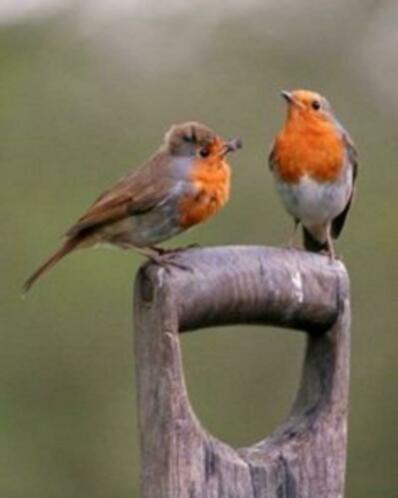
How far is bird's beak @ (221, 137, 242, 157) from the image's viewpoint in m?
6.52

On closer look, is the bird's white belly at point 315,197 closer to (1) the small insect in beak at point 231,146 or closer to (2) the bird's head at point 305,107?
(2) the bird's head at point 305,107

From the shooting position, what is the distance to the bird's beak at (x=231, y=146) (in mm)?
6516

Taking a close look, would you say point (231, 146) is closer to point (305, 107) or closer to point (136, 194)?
point (136, 194)

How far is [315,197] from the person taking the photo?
8.87m

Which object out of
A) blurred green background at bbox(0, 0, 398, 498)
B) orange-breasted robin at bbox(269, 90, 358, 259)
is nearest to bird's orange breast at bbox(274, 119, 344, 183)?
orange-breasted robin at bbox(269, 90, 358, 259)

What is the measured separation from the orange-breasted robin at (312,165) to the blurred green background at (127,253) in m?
4.04

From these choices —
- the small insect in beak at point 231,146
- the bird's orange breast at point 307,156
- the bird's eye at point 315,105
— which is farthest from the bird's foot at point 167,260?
the bird's eye at point 315,105

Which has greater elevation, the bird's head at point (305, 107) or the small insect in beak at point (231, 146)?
the bird's head at point (305, 107)

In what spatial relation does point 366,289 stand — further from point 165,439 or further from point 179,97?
point 165,439

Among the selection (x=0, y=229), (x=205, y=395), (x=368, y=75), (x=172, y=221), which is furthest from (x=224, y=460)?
(x=368, y=75)

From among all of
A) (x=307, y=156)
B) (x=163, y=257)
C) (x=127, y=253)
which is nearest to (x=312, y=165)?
(x=307, y=156)

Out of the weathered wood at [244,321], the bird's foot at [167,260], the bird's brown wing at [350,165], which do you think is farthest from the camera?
the bird's brown wing at [350,165]

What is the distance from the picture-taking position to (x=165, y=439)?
16.9ft

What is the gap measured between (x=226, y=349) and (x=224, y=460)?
940 cm
